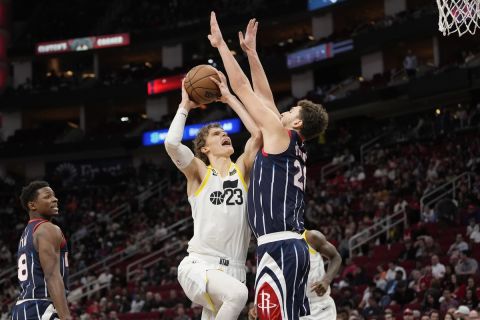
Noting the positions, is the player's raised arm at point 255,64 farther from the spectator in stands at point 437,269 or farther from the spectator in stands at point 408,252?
the spectator in stands at point 408,252

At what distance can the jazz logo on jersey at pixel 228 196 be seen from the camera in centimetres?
707

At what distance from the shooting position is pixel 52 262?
23.6 feet

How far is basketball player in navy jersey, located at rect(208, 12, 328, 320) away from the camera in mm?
6309

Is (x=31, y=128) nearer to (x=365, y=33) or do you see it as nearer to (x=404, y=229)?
(x=365, y=33)

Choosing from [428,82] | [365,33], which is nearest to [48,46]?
[365,33]

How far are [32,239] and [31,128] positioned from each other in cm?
3674

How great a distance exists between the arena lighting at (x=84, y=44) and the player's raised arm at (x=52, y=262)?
112ft

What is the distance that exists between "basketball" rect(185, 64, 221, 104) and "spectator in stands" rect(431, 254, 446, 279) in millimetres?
9921

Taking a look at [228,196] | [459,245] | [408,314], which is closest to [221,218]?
[228,196]

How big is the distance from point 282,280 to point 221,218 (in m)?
0.96

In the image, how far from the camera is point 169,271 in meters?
23.3

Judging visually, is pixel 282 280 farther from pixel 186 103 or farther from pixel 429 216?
pixel 429 216

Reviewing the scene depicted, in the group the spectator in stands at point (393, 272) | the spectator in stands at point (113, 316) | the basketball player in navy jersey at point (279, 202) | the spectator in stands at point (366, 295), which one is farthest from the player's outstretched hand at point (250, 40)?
the spectator in stands at point (113, 316)

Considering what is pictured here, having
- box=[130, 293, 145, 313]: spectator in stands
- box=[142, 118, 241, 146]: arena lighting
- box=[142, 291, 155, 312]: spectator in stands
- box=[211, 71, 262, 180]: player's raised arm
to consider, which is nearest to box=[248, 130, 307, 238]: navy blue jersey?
box=[211, 71, 262, 180]: player's raised arm
